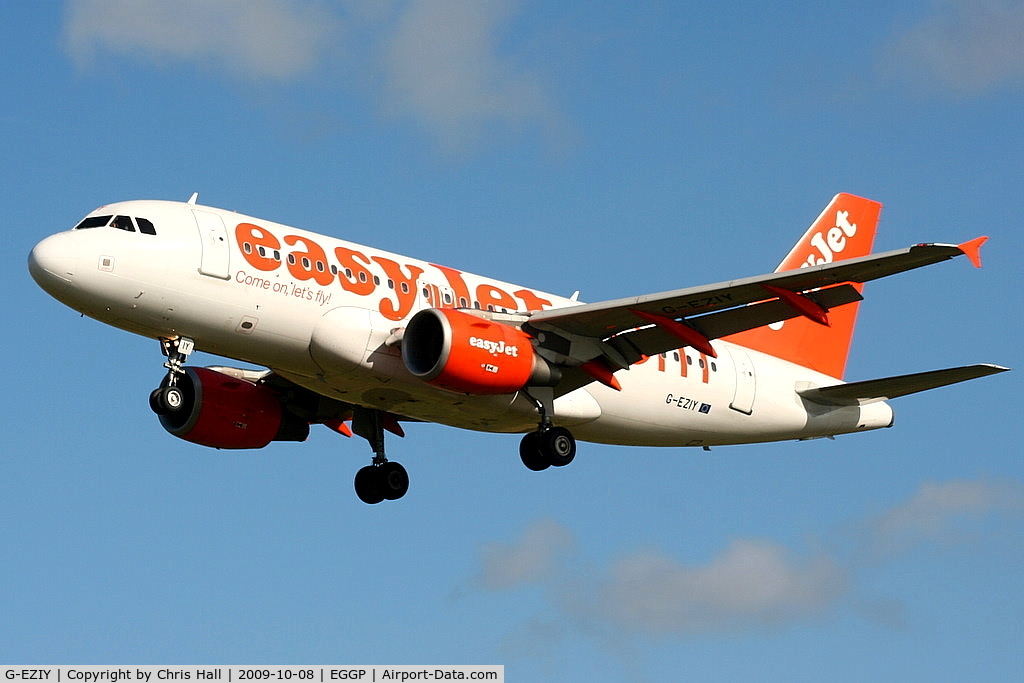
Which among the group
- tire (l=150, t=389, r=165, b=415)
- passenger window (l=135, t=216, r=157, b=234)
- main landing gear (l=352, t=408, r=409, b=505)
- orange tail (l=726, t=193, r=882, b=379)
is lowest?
tire (l=150, t=389, r=165, b=415)

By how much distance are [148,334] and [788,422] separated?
16424mm

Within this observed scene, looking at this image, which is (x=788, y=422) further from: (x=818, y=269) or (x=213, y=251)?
(x=213, y=251)

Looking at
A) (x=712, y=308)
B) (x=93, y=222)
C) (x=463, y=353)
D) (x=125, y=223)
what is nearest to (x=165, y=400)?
(x=125, y=223)

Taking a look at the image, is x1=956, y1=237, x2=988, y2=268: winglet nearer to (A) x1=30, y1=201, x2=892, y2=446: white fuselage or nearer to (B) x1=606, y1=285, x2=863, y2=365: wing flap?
(B) x1=606, y1=285, x2=863, y2=365: wing flap

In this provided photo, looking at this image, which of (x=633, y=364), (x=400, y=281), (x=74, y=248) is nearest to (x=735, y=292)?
(x=633, y=364)

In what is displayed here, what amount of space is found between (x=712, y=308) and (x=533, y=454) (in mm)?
5301

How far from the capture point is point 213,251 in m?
31.1

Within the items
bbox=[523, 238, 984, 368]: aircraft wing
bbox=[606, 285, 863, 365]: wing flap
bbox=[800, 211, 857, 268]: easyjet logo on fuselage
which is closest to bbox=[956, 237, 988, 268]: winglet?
bbox=[523, 238, 984, 368]: aircraft wing

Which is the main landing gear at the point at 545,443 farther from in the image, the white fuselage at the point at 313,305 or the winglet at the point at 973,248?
the winglet at the point at 973,248

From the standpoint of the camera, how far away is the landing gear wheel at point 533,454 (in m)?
34.5

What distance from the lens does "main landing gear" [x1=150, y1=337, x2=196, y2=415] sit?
103 feet

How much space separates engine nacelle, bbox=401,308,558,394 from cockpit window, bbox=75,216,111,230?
21.1ft

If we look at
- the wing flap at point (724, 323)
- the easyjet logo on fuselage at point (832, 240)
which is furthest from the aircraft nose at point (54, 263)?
the easyjet logo on fuselage at point (832, 240)

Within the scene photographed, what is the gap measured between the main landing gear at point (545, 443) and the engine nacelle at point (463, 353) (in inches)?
61.2
